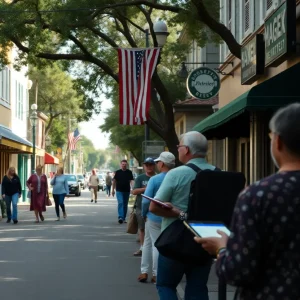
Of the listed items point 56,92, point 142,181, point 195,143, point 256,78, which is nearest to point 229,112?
point 142,181

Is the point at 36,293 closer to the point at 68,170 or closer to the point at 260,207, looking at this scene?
the point at 260,207

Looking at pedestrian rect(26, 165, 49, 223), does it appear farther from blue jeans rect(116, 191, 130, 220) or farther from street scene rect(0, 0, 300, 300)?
blue jeans rect(116, 191, 130, 220)

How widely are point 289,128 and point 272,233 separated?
0.43 m

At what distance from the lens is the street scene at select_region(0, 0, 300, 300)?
3.55 m

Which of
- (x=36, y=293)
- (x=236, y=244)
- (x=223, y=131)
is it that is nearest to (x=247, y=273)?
(x=236, y=244)

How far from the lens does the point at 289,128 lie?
3.58 meters

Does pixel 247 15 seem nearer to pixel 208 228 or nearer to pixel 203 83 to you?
pixel 203 83

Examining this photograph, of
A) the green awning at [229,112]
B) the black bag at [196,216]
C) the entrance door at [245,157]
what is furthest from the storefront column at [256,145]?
the black bag at [196,216]

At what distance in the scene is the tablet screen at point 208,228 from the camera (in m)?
4.12

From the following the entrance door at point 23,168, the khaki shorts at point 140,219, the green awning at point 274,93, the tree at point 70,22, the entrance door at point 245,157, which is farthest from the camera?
the entrance door at point 23,168

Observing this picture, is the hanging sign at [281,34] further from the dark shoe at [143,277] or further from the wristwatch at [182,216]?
the wristwatch at [182,216]

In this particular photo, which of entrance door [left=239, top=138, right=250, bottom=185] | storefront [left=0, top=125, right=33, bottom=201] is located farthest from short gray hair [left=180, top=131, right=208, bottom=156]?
storefront [left=0, top=125, right=33, bottom=201]

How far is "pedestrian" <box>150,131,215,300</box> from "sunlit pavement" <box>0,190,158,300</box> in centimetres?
355

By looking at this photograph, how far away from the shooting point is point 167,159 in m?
9.83
